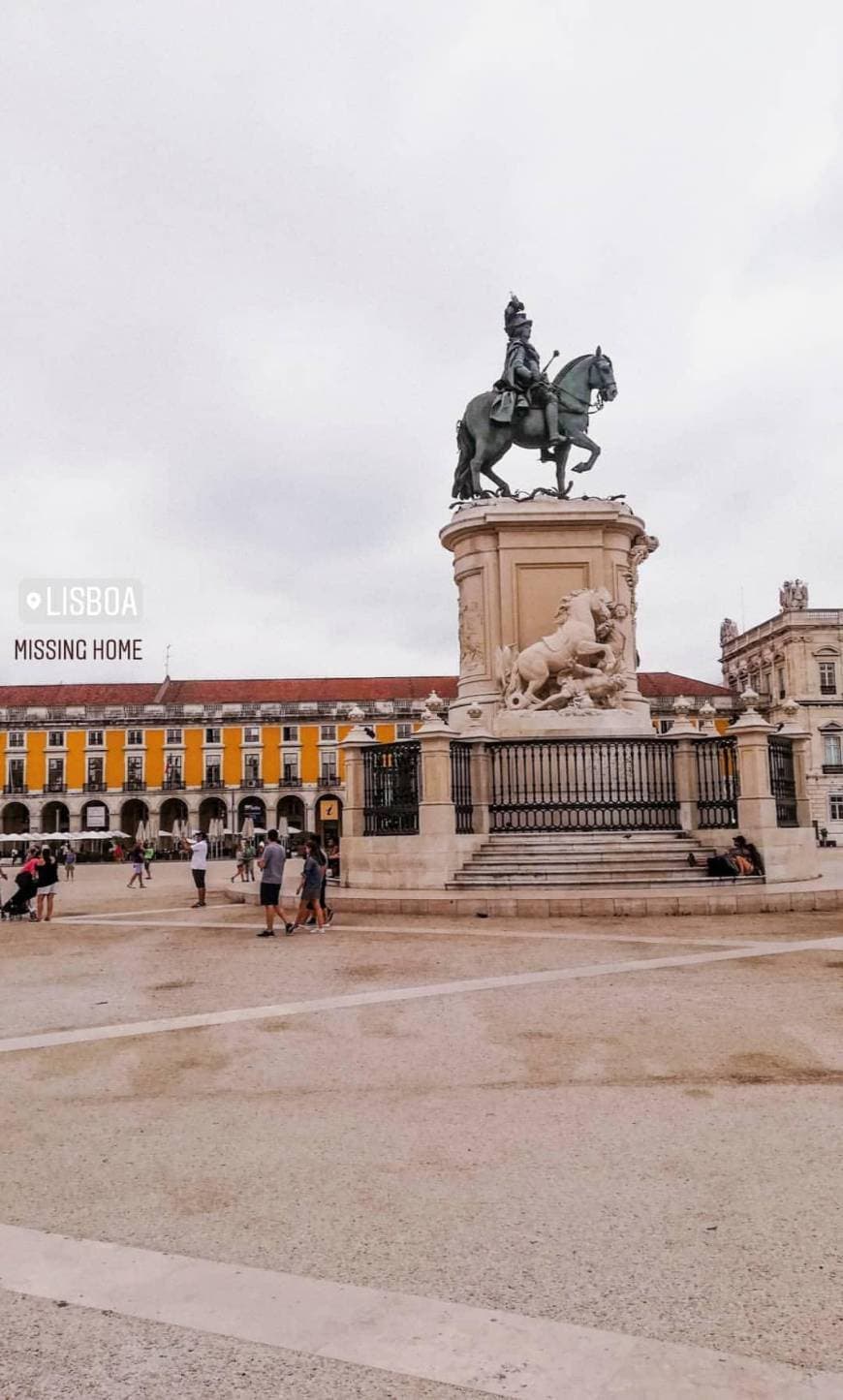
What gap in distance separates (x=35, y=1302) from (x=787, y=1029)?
4.48 m

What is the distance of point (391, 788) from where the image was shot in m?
15.5

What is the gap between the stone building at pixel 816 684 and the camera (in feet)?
204

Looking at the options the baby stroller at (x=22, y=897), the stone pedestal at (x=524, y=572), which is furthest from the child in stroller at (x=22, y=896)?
the stone pedestal at (x=524, y=572)

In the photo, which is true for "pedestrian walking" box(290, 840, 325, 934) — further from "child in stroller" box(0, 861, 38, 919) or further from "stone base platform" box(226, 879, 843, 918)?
"child in stroller" box(0, 861, 38, 919)

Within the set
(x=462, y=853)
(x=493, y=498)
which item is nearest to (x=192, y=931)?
(x=462, y=853)

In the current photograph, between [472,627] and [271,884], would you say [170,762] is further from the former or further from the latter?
[271,884]

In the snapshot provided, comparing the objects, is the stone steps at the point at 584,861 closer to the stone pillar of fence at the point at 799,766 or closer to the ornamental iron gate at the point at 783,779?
the ornamental iron gate at the point at 783,779

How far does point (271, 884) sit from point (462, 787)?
4060 mm

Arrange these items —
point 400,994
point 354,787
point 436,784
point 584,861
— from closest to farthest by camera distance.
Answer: point 400,994
point 584,861
point 436,784
point 354,787

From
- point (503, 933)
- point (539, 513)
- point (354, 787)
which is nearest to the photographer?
point (503, 933)

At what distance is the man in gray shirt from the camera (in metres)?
11.4

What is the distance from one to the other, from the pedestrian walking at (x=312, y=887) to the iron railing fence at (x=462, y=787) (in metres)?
3.55

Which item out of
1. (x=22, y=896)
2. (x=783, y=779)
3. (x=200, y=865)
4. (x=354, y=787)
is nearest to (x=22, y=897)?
(x=22, y=896)

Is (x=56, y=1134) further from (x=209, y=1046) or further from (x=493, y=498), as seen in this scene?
(x=493, y=498)
